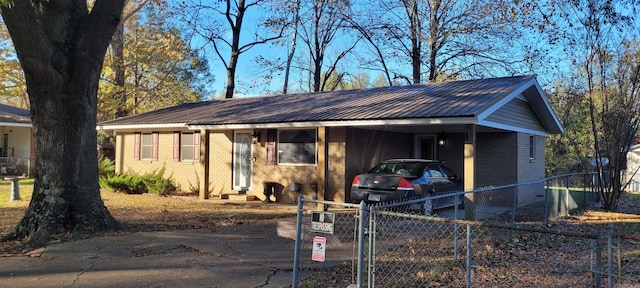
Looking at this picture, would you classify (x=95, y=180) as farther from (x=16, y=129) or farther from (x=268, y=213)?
(x=16, y=129)

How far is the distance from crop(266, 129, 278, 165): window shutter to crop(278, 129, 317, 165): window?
191 millimetres

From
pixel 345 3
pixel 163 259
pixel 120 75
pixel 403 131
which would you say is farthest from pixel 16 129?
pixel 163 259

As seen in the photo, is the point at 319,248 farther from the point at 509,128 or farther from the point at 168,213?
the point at 509,128

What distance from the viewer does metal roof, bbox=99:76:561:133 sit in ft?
38.8

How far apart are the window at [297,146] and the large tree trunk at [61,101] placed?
6.88 metres

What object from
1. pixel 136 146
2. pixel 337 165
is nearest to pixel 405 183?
pixel 337 165

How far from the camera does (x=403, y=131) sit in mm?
16531

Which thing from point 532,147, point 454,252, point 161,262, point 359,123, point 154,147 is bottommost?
point 161,262

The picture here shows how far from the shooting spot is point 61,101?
8797 millimetres

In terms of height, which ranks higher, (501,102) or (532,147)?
(501,102)

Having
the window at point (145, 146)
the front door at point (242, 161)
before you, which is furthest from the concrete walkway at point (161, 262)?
the window at point (145, 146)

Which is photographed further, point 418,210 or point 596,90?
point 596,90

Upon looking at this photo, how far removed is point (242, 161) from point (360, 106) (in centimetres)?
509

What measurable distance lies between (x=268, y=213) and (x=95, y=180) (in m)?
4.57
